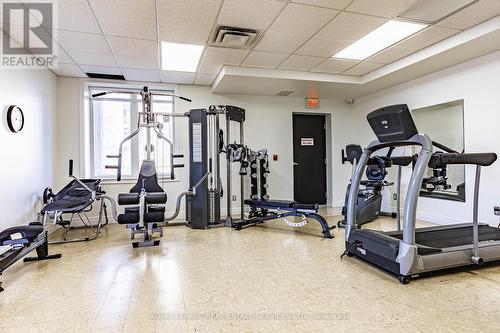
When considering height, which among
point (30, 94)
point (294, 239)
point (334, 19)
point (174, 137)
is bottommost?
point (294, 239)

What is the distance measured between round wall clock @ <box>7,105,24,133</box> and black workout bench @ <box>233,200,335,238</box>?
10.7 ft

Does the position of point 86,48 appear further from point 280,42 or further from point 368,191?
point 368,191

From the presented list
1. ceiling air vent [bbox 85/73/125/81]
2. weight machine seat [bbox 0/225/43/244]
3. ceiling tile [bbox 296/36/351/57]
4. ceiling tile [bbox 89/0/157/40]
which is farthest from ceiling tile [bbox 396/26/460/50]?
weight machine seat [bbox 0/225/43/244]

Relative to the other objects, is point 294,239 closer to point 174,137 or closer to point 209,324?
point 209,324

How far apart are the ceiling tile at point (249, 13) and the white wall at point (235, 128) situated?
2684 mm

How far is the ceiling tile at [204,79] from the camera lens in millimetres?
5166

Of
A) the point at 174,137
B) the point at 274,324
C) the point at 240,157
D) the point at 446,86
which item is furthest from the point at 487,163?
the point at 174,137

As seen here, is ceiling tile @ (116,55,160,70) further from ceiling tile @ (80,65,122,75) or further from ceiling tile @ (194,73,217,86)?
ceiling tile @ (194,73,217,86)

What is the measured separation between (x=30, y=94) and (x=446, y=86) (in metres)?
6.24

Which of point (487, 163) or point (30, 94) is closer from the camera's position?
point (487, 163)

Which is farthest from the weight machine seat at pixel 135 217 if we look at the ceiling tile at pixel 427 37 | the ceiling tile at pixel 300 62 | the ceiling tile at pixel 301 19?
the ceiling tile at pixel 427 37

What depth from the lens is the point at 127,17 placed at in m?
3.06

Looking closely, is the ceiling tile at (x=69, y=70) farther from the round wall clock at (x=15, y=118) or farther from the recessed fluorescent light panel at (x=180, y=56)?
the recessed fluorescent light panel at (x=180, y=56)

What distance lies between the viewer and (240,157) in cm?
488
